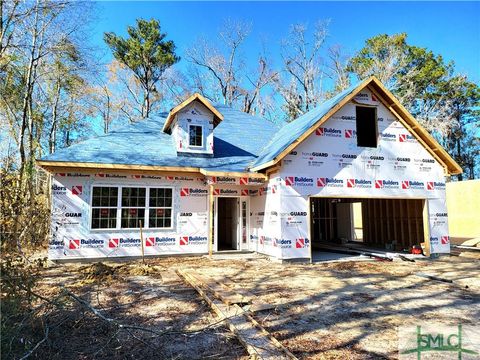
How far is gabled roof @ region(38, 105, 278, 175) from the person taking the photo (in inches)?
410

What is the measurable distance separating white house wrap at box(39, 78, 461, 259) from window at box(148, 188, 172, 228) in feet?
0.11

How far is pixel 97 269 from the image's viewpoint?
26.9 ft

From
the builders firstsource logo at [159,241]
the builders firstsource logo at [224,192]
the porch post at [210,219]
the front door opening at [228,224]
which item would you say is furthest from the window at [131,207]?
the front door opening at [228,224]

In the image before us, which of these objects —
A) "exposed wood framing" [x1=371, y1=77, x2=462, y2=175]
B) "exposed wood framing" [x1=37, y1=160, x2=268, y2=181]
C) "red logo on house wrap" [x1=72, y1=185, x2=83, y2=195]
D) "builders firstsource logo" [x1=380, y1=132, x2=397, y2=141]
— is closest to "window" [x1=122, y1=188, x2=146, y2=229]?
"exposed wood framing" [x1=37, y1=160, x2=268, y2=181]

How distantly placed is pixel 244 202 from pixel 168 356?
29.6 ft

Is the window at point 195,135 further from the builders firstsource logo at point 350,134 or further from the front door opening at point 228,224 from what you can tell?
the builders firstsource logo at point 350,134

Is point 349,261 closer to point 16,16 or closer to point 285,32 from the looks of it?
point 16,16

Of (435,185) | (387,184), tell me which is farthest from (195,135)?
(435,185)

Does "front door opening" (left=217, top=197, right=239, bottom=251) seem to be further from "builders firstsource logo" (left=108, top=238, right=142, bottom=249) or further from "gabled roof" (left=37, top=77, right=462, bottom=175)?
"builders firstsource logo" (left=108, top=238, right=142, bottom=249)

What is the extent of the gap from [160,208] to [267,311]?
693 cm

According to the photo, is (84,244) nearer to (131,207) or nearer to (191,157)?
(131,207)

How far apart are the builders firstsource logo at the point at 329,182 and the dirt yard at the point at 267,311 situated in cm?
264

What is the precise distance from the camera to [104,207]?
10.8m

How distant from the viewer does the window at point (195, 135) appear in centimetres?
1245
